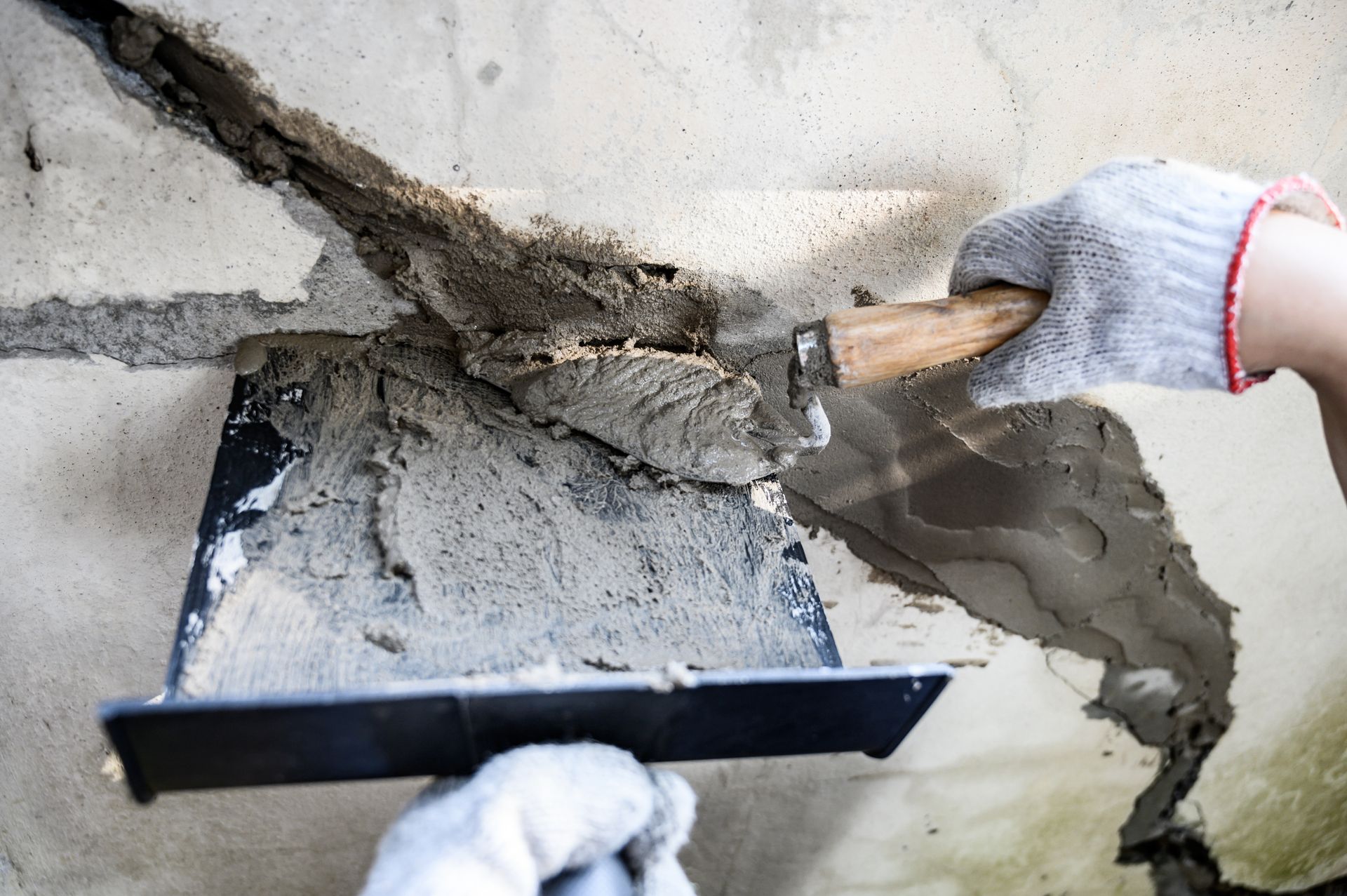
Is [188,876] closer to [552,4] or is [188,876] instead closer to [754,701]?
[754,701]

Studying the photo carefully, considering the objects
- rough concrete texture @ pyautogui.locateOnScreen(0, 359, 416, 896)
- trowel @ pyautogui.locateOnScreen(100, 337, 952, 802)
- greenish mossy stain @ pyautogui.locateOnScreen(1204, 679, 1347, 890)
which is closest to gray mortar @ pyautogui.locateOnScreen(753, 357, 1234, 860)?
trowel @ pyautogui.locateOnScreen(100, 337, 952, 802)

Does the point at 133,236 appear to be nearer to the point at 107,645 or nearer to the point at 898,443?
the point at 107,645

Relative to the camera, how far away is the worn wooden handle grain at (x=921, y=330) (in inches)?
34.8

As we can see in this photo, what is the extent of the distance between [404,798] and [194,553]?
2.33ft

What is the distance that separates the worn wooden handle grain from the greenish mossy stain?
1294 millimetres

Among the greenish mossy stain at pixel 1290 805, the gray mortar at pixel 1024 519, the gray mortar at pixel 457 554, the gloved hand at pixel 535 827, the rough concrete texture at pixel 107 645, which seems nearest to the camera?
the gloved hand at pixel 535 827

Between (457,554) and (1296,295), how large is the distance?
32.3 inches

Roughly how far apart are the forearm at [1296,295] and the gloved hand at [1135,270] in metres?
0.02

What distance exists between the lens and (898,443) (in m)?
1.25

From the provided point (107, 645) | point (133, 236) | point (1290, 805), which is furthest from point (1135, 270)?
point (1290, 805)

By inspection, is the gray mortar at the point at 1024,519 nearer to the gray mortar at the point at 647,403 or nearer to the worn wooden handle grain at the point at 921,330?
the gray mortar at the point at 647,403

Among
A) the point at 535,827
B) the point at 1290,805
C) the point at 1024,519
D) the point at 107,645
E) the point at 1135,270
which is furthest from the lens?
the point at 1290,805

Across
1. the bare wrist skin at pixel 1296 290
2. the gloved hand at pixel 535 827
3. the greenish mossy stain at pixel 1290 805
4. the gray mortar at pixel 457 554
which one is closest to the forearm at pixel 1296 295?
the bare wrist skin at pixel 1296 290

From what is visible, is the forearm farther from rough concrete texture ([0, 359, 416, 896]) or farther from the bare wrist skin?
rough concrete texture ([0, 359, 416, 896])
